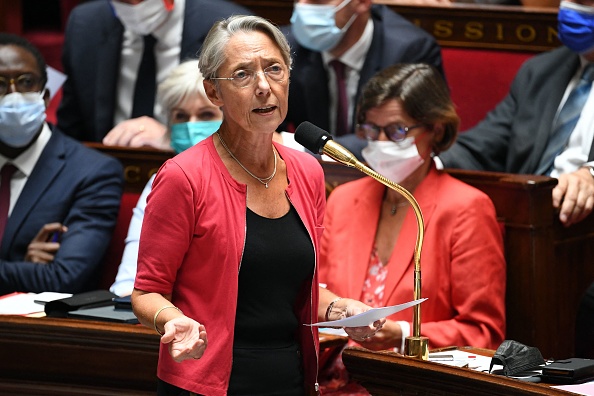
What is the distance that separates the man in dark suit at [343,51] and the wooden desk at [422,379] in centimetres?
149

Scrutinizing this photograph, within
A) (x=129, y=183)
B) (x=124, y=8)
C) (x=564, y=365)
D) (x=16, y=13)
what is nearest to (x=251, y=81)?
(x=564, y=365)

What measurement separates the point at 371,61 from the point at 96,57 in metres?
0.90

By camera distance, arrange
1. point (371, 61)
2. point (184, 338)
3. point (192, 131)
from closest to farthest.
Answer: point (184, 338) → point (192, 131) → point (371, 61)

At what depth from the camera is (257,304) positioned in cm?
168

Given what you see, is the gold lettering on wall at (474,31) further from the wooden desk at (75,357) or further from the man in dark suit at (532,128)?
the wooden desk at (75,357)

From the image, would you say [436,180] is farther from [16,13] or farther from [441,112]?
[16,13]

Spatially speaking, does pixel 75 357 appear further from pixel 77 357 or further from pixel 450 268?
pixel 450 268

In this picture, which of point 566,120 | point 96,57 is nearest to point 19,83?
point 96,57

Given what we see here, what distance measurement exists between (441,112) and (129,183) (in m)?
0.98

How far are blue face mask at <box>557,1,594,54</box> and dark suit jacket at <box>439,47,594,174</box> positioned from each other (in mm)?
95

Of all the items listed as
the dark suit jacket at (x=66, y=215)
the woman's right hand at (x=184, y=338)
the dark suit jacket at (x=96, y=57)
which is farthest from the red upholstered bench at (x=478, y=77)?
the woman's right hand at (x=184, y=338)

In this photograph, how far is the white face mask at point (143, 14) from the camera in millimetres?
3504

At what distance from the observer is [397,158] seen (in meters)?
2.63

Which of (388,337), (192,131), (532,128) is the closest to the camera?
(388,337)
